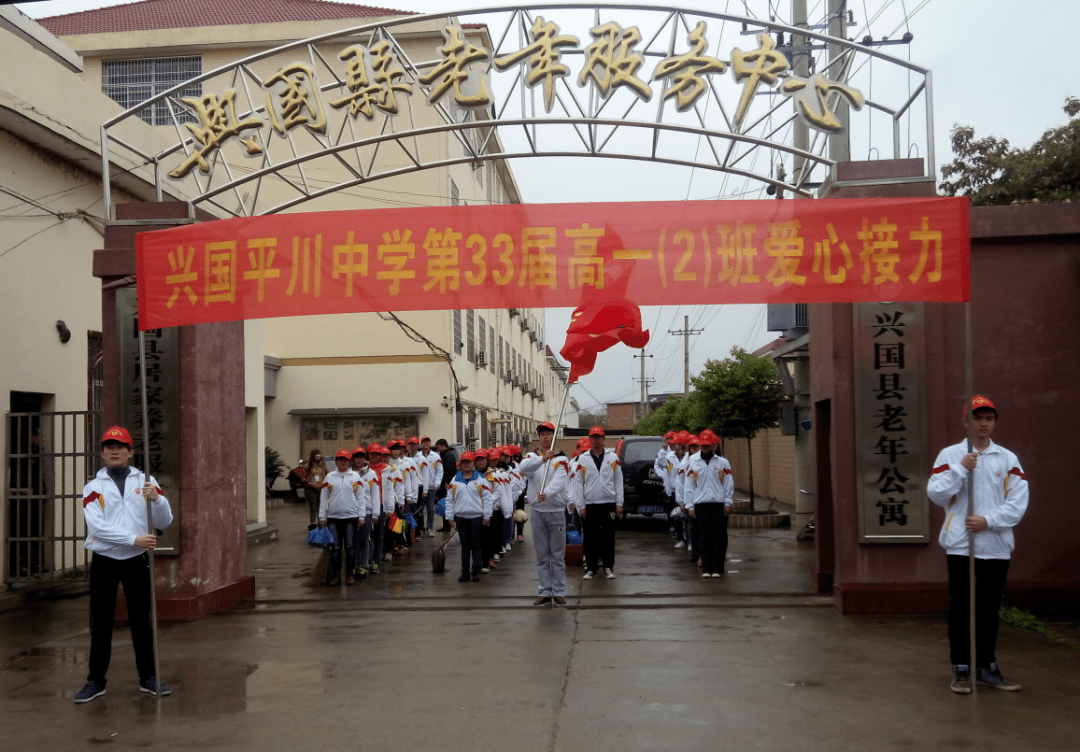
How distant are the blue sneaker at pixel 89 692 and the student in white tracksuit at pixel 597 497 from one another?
6640 millimetres

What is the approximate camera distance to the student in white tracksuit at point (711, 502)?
12.6m

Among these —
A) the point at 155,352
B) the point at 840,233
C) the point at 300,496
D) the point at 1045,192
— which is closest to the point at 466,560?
the point at 155,352

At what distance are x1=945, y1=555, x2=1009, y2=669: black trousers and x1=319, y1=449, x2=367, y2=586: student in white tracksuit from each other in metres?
7.79

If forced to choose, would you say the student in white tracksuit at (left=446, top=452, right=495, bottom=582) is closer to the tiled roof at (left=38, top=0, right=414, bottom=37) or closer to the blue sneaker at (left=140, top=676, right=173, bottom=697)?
the blue sneaker at (left=140, top=676, right=173, bottom=697)

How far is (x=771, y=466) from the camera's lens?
95.1 ft

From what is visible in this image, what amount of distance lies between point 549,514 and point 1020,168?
50.4 ft

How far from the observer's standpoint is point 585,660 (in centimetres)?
779

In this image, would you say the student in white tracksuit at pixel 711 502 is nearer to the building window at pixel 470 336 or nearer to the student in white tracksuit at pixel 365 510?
the student in white tracksuit at pixel 365 510

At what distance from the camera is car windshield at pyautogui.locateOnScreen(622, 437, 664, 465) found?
2048 cm

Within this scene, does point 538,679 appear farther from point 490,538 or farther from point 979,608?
point 490,538

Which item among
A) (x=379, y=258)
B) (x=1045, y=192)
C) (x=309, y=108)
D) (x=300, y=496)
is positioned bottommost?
(x=300, y=496)

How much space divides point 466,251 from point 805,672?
4112mm

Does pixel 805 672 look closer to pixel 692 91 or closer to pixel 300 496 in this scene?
pixel 692 91

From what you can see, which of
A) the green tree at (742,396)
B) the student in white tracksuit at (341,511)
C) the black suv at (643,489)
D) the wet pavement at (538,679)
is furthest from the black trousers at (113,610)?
the green tree at (742,396)
